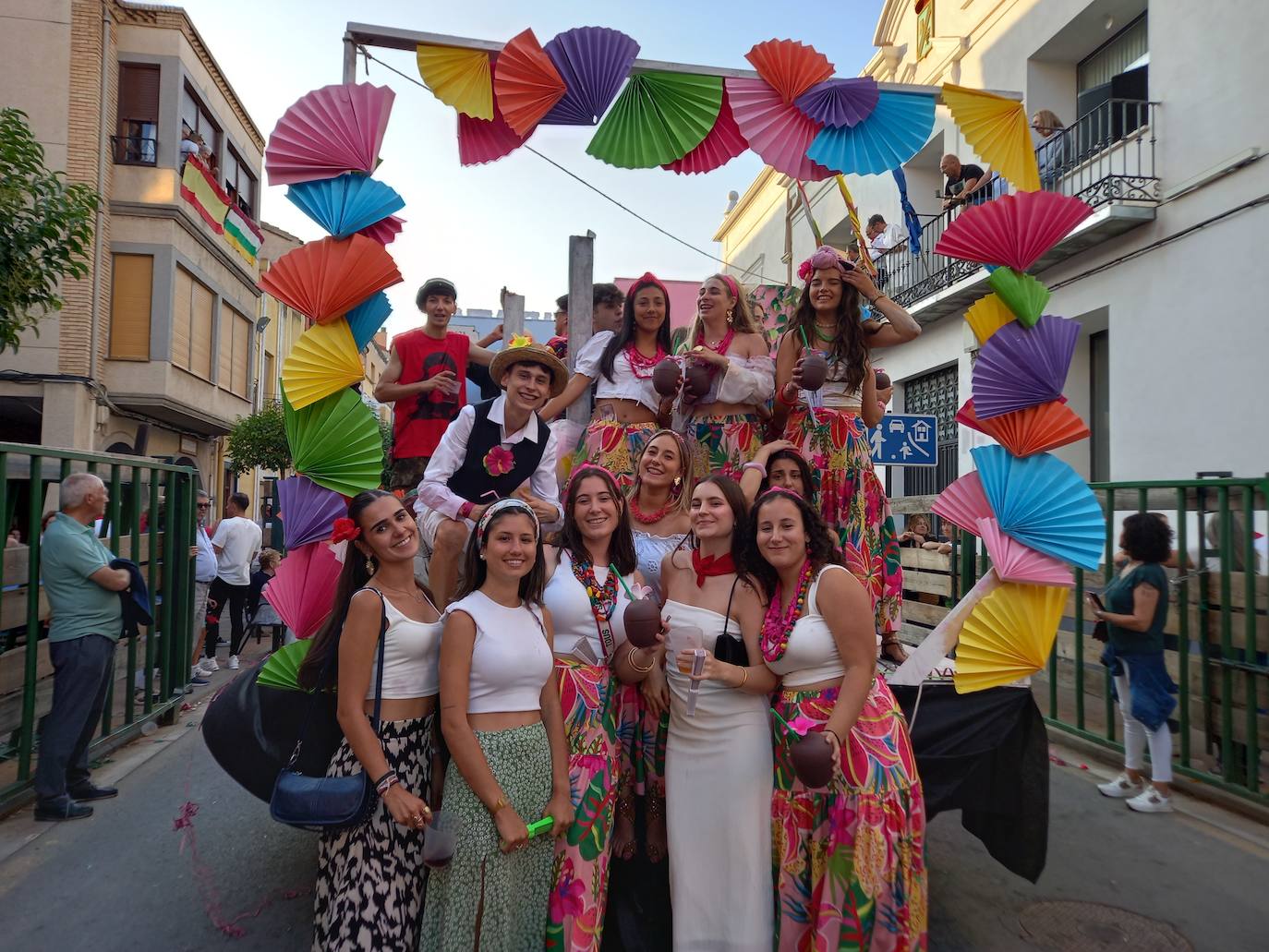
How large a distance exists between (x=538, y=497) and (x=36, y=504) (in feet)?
11.2

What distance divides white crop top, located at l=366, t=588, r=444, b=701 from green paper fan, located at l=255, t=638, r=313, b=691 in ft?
1.56

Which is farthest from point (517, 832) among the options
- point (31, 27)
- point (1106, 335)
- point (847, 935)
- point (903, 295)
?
point (31, 27)

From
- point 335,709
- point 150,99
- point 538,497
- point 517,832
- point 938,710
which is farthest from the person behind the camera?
point 150,99

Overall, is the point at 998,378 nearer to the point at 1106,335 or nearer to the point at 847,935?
the point at 847,935

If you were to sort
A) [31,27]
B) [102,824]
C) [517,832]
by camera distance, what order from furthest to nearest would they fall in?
[31,27] → [102,824] → [517,832]

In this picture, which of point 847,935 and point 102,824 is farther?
point 102,824

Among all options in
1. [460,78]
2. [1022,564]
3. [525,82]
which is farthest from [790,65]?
[1022,564]

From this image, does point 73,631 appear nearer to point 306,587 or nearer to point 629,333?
point 306,587

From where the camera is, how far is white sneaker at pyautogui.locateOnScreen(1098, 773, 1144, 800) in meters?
5.45

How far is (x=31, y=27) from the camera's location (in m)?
16.3

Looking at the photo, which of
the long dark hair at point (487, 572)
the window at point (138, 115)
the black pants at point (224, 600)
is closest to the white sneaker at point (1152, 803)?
the long dark hair at point (487, 572)

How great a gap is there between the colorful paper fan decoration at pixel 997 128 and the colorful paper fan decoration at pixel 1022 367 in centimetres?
91

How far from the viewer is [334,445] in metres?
3.42

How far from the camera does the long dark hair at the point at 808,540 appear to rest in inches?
121
